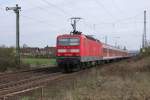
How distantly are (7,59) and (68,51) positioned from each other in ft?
29.7

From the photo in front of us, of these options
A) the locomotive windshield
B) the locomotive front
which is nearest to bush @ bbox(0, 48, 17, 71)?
the locomotive front

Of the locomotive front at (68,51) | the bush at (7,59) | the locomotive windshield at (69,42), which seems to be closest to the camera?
the locomotive front at (68,51)

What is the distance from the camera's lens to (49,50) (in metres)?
114

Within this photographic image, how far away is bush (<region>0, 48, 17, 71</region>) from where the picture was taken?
3739 centimetres

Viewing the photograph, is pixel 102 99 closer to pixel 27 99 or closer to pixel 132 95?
pixel 132 95

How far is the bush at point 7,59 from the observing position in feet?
123

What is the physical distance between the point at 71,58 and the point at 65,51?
0.93 m

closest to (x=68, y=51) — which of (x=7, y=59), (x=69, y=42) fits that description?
(x=69, y=42)

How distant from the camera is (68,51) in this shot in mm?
33094

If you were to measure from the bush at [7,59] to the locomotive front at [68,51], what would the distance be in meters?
6.87

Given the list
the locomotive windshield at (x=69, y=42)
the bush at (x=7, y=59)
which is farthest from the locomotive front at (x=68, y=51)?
the bush at (x=7, y=59)

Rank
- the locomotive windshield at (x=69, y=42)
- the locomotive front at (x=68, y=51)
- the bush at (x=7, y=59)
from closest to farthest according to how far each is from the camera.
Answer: the locomotive front at (x=68, y=51) → the locomotive windshield at (x=69, y=42) → the bush at (x=7, y=59)

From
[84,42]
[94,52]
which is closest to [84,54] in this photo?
[84,42]

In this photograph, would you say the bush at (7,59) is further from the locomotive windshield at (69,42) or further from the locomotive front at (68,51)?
the locomotive windshield at (69,42)
